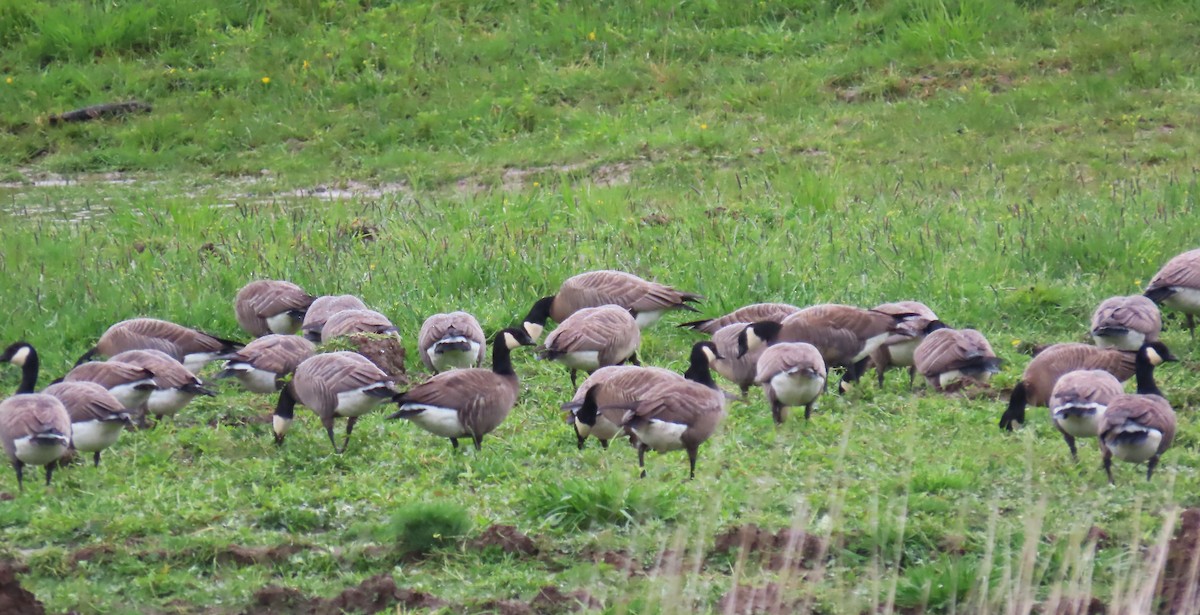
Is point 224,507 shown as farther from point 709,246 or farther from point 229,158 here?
point 229,158

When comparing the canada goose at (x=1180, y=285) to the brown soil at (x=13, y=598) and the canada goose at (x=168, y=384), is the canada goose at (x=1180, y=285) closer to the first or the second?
the canada goose at (x=168, y=384)

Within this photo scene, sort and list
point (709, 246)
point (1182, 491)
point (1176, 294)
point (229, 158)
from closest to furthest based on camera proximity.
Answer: point (1182, 491) → point (1176, 294) → point (709, 246) → point (229, 158)

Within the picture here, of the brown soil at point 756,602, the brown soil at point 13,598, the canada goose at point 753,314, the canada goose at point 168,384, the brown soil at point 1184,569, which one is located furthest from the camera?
the canada goose at point 753,314

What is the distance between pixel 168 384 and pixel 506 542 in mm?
2875

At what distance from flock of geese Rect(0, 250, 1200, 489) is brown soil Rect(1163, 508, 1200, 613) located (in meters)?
0.93

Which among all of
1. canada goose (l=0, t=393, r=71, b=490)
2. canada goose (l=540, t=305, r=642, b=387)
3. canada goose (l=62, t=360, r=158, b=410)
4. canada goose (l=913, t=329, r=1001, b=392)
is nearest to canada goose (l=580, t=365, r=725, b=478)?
canada goose (l=540, t=305, r=642, b=387)

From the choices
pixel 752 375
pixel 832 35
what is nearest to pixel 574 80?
pixel 832 35

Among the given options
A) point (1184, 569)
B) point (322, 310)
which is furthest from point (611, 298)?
point (1184, 569)

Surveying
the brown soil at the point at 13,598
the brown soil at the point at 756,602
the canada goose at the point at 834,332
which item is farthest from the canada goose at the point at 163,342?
the brown soil at the point at 756,602

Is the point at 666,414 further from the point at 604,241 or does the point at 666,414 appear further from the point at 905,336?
the point at 604,241

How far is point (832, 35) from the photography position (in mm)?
19703

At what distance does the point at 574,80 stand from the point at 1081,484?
1295cm

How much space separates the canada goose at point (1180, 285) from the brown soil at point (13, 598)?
726 centimetres

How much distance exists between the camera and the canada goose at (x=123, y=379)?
795 cm
